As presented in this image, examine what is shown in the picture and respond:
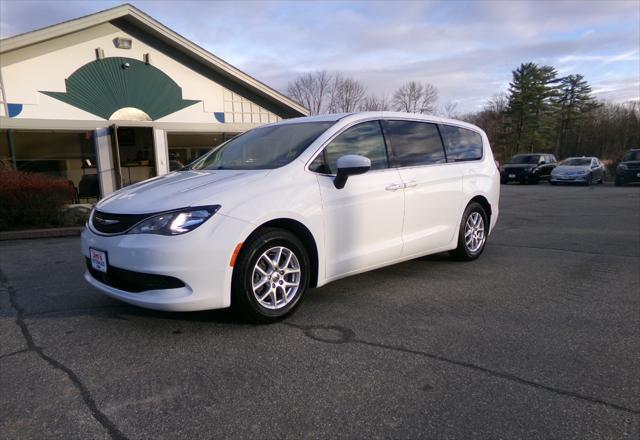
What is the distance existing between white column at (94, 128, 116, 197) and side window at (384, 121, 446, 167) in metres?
11.5

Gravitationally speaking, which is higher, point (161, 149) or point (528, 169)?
point (161, 149)

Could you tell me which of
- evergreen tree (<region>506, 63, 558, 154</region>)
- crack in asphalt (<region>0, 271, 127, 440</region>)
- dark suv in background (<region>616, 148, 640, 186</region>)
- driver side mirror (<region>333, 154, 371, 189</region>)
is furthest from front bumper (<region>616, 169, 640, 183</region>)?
evergreen tree (<region>506, 63, 558, 154</region>)

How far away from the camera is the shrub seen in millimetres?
8352

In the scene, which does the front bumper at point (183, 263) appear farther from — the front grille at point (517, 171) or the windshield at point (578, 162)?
the windshield at point (578, 162)

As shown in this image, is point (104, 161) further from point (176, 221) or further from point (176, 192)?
point (176, 221)

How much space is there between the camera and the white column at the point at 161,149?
1452cm

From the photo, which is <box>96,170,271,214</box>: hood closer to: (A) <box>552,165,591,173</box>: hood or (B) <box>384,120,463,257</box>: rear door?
(B) <box>384,120,463,257</box>: rear door

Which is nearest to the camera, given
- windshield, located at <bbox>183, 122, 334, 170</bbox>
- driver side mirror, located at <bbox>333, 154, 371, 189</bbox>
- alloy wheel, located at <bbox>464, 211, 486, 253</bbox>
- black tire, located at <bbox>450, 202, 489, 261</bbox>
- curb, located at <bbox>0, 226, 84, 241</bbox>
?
driver side mirror, located at <bbox>333, 154, 371, 189</bbox>

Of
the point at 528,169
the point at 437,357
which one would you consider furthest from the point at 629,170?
the point at 437,357

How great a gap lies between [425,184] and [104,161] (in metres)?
11.9

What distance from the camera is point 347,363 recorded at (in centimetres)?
295

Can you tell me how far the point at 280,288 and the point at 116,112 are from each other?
12.2m

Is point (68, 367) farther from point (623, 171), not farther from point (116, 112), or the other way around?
point (623, 171)

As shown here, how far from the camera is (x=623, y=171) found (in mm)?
21016
